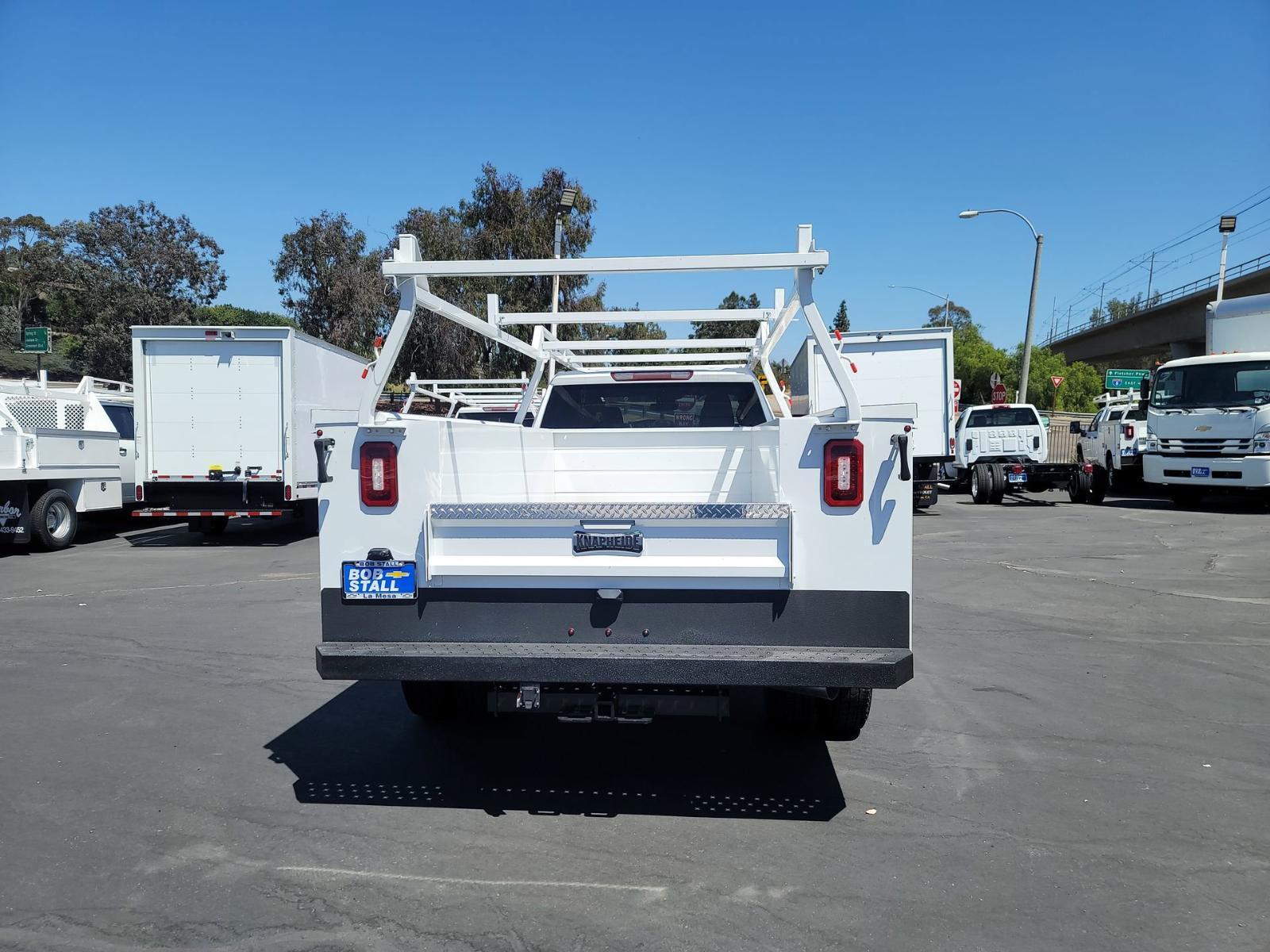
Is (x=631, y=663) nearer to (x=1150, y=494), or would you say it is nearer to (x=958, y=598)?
(x=958, y=598)

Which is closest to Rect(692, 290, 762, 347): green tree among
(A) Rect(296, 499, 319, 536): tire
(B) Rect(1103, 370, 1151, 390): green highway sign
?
(A) Rect(296, 499, 319, 536): tire

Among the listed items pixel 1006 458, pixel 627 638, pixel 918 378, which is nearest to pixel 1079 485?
pixel 1006 458

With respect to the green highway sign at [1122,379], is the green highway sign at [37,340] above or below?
above

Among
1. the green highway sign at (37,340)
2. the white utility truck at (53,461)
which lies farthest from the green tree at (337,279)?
the white utility truck at (53,461)

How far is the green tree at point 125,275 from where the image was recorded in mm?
39344

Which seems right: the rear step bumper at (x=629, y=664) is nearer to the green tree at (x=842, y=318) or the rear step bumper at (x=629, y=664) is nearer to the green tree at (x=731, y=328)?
the green tree at (x=731, y=328)

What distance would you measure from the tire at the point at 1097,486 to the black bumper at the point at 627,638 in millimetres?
19856

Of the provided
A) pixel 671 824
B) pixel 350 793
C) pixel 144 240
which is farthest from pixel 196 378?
pixel 144 240

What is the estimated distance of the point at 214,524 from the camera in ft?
51.8

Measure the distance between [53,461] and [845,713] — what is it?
13354 mm

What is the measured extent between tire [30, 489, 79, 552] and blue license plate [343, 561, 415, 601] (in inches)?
488

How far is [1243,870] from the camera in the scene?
3.79m

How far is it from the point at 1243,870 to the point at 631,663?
257cm

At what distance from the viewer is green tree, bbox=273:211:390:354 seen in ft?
109
